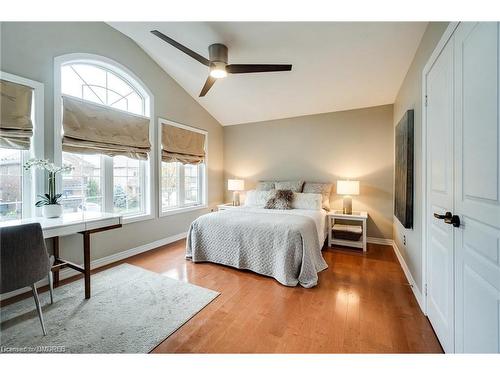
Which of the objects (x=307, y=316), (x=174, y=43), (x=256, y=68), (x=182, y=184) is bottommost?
(x=307, y=316)

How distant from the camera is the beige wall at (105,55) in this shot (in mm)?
2219

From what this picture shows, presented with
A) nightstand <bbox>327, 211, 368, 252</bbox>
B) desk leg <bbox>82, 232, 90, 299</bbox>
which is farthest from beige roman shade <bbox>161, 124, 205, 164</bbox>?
nightstand <bbox>327, 211, 368, 252</bbox>

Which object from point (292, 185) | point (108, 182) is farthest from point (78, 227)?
point (292, 185)

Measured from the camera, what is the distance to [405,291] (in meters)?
2.23

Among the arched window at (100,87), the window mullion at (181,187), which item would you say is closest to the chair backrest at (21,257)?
the arched window at (100,87)

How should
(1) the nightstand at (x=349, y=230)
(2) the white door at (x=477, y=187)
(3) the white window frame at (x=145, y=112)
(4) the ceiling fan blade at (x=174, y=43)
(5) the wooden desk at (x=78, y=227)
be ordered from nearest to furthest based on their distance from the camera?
(2) the white door at (x=477, y=187) < (5) the wooden desk at (x=78, y=227) < (4) the ceiling fan blade at (x=174, y=43) < (3) the white window frame at (x=145, y=112) < (1) the nightstand at (x=349, y=230)

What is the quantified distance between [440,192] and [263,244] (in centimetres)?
167

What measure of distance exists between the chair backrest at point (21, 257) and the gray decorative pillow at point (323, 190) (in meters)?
3.58

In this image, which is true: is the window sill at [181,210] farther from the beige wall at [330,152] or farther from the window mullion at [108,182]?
the beige wall at [330,152]

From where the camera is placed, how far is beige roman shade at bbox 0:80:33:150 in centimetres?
208

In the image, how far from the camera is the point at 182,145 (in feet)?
13.3

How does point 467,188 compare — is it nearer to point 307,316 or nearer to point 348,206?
point 307,316
